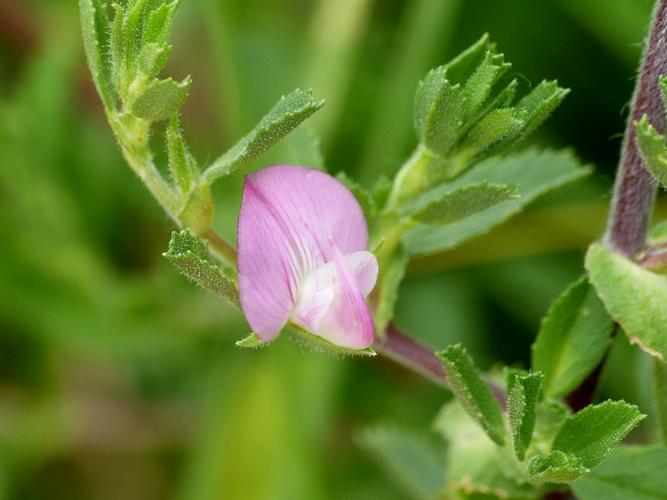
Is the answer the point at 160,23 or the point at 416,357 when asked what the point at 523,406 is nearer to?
the point at 416,357

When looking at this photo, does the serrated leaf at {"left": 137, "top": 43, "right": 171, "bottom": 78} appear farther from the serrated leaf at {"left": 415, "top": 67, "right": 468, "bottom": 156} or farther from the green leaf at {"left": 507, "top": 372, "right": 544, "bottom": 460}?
the green leaf at {"left": 507, "top": 372, "right": 544, "bottom": 460}

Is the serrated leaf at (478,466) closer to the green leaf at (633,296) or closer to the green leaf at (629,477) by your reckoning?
the green leaf at (629,477)

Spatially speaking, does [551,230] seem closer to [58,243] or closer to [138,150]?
[58,243]

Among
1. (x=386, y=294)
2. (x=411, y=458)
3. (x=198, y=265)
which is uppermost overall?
(x=198, y=265)

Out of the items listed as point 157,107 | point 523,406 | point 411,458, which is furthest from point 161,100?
point 411,458

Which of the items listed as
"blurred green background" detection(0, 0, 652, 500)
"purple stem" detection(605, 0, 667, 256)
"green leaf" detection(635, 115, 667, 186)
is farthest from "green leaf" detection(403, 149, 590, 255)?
"blurred green background" detection(0, 0, 652, 500)

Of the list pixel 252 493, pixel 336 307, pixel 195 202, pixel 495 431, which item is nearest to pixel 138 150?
pixel 195 202

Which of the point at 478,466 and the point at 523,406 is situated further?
the point at 478,466
